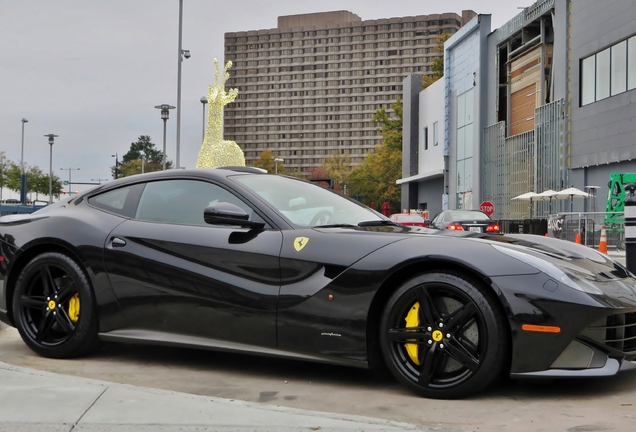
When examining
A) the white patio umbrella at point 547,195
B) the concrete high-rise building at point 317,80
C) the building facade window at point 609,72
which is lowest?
the white patio umbrella at point 547,195

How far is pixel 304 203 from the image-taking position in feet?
16.9

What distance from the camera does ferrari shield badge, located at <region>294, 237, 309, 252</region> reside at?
4645mm

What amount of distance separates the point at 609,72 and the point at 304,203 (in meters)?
25.5

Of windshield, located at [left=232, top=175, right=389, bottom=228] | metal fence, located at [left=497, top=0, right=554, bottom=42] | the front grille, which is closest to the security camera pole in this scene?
windshield, located at [left=232, top=175, right=389, bottom=228]

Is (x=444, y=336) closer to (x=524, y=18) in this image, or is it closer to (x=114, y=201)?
(x=114, y=201)

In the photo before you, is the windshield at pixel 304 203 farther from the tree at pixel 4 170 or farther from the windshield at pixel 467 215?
the tree at pixel 4 170

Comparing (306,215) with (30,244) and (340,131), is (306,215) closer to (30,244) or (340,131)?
(30,244)

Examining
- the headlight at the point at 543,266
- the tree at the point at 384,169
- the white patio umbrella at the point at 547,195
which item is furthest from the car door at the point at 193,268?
the tree at the point at 384,169

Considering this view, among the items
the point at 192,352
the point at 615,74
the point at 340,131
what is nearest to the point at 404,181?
the point at 615,74

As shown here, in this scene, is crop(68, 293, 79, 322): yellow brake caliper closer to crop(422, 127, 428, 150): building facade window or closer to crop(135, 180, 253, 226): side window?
crop(135, 180, 253, 226): side window

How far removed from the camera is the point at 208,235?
196 inches

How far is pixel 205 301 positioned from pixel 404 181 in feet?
179

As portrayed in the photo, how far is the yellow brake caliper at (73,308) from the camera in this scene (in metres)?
5.38

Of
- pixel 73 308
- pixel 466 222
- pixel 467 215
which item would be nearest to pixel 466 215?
pixel 467 215
